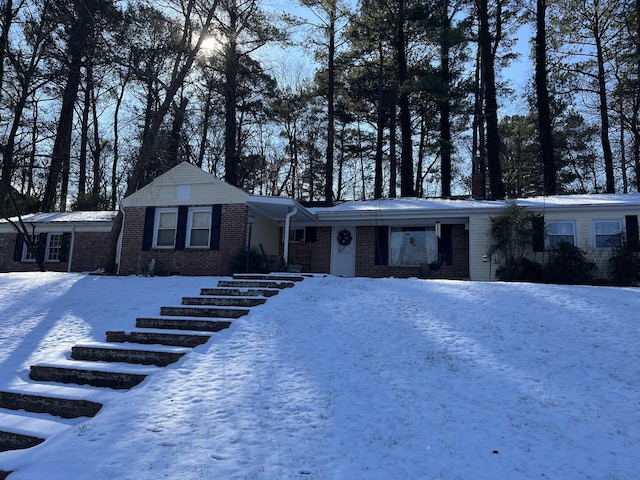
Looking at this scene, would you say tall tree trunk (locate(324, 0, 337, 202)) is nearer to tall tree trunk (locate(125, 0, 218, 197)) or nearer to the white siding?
tall tree trunk (locate(125, 0, 218, 197))

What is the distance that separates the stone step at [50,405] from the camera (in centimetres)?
506

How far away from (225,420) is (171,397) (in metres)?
0.87

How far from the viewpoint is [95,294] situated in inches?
445

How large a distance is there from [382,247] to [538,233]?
4.68m

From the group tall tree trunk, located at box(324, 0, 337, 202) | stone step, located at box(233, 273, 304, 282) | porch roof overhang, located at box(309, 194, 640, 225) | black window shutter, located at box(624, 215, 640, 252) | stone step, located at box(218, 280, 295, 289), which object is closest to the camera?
stone step, located at box(218, 280, 295, 289)

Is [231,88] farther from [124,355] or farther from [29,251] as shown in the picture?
[124,355]

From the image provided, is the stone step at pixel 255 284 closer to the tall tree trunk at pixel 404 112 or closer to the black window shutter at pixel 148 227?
the black window shutter at pixel 148 227

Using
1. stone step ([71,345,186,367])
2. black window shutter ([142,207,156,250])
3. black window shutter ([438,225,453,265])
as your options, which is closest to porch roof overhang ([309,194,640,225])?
black window shutter ([438,225,453,265])

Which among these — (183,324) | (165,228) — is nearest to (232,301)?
(183,324)

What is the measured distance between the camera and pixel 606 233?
490 inches

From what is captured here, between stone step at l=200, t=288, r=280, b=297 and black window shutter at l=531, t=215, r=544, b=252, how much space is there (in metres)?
7.61

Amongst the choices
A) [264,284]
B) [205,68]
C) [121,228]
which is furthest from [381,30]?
[264,284]

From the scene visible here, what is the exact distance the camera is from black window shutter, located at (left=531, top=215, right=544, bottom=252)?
12.7 meters

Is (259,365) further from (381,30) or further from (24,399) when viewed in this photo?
(381,30)
